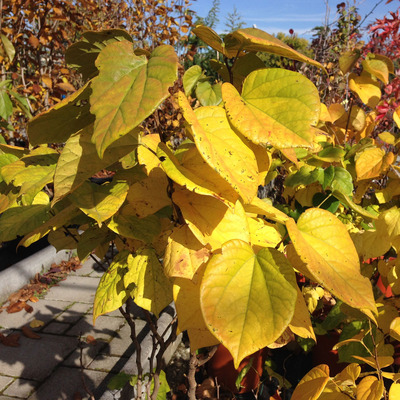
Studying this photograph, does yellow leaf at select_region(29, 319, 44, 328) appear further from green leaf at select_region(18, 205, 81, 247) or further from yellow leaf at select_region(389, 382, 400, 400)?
yellow leaf at select_region(389, 382, 400, 400)

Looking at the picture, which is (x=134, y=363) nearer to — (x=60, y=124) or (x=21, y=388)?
(x=21, y=388)

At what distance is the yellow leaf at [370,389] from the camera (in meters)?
0.79

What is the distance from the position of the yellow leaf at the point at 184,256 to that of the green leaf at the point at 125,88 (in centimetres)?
28

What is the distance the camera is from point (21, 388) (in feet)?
7.94

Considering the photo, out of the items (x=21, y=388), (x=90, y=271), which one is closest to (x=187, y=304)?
(x=21, y=388)

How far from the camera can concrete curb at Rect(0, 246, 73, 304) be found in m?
3.46

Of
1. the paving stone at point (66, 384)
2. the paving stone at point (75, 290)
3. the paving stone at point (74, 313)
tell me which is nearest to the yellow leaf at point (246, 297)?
the paving stone at point (66, 384)

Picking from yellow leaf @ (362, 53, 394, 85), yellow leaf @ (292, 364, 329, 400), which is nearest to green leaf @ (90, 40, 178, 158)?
yellow leaf @ (292, 364, 329, 400)

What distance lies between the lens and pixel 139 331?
303cm

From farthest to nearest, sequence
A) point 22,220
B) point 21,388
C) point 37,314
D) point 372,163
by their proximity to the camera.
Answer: point 37,314 < point 21,388 < point 372,163 < point 22,220

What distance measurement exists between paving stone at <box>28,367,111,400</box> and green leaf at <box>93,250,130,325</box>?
1.86 meters

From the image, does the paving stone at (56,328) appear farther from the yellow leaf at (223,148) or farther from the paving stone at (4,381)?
the yellow leaf at (223,148)

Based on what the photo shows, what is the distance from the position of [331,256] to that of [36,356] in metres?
2.76

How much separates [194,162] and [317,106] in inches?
9.0
